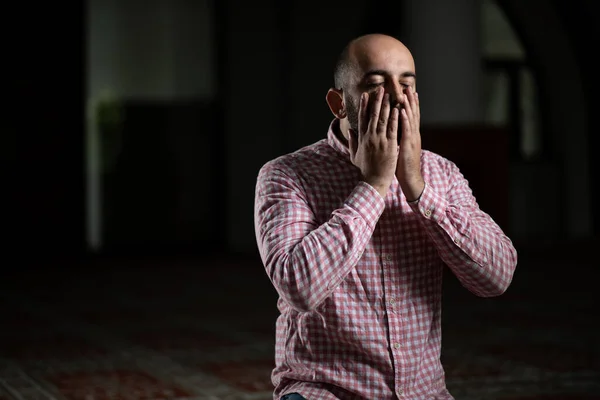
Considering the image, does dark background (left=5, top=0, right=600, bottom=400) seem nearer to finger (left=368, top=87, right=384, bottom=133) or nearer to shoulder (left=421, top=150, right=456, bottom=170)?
shoulder (left=421, top=150, right=456, bottom=170)

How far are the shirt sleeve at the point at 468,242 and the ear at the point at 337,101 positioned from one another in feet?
1.02

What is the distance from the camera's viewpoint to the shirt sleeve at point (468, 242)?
91.3 inches

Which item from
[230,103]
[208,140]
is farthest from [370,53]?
[208,140]

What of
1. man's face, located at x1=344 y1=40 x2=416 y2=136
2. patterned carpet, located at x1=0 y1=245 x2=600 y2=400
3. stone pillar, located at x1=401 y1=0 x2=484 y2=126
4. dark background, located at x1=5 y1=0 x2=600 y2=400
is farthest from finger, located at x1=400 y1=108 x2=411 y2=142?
dark background, located at x1=5 y1=0 x2=600 y2=400

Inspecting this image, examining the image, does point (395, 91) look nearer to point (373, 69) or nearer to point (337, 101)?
point (373, 69)

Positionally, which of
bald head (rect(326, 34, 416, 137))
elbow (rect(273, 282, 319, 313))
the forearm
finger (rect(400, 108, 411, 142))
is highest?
bald head (rect(326, 34, 416, 137))

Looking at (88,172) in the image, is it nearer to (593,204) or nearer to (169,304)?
(169,304)

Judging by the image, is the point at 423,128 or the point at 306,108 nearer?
the point at 423,128

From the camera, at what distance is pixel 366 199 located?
2.26 meters

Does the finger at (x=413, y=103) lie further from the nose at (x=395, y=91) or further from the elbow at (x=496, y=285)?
the elbow at (x=496, y=285)

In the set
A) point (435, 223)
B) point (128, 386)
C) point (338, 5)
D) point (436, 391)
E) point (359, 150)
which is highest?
point (338, 5)

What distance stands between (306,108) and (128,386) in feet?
33.6

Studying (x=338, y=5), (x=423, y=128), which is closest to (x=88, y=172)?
(x=338, y=5)

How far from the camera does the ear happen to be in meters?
2.43
